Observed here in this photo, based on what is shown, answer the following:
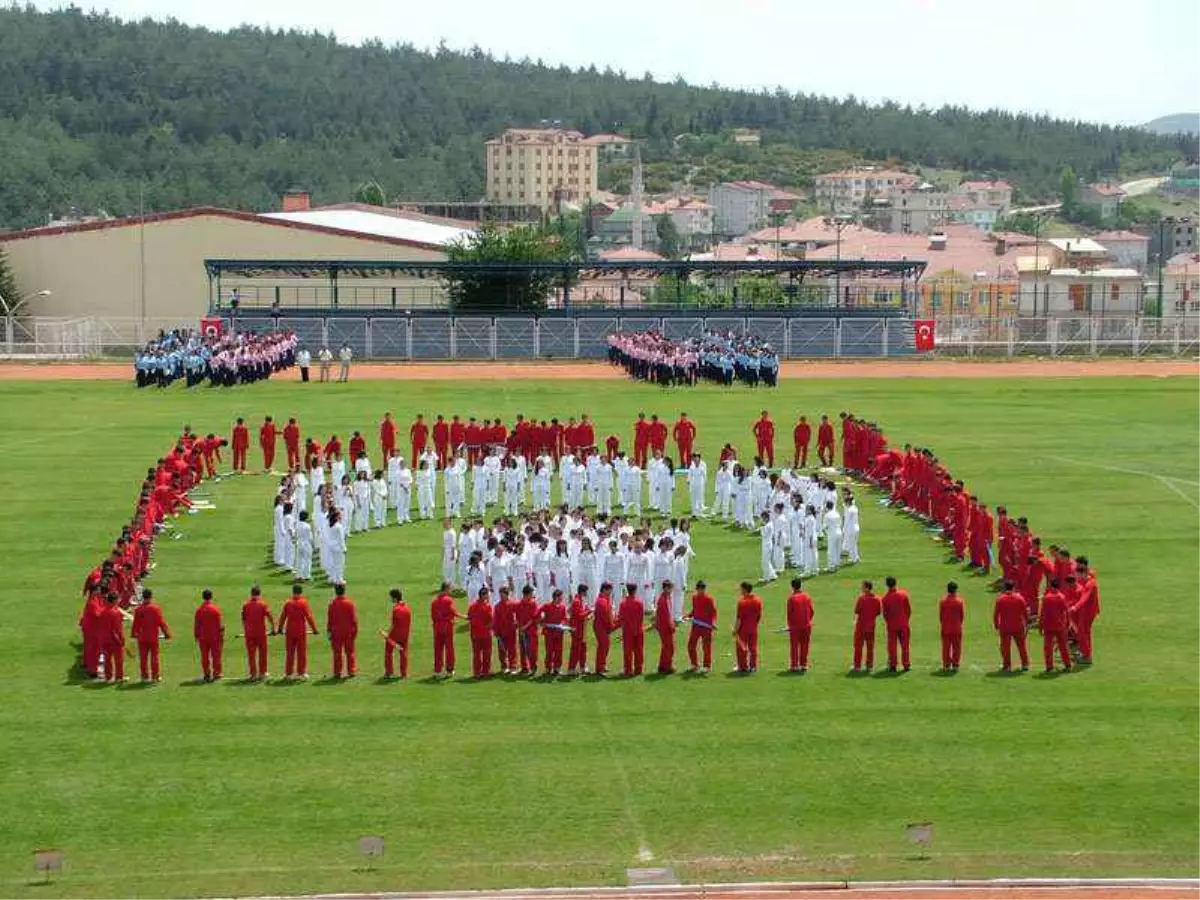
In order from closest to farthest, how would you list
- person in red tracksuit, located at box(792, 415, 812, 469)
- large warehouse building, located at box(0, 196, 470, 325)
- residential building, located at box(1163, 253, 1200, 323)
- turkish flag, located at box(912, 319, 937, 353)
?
person in red tracksuit, located at box(792, 415, 812, 469), turkish flag, located at box(912, 319, 937, 353), large warehouse building, located at box(0, 196, 470, 325), residential building, located at box(1163, 253, 1200, 323)

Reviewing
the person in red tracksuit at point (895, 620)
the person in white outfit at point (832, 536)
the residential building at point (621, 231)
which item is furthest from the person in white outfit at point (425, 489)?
the residential building at point (621, 231)

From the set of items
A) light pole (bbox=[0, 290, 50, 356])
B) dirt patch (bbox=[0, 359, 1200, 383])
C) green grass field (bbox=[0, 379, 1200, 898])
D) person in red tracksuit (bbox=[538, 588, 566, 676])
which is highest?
light pole (bbox=[0, 290, 50, 356])

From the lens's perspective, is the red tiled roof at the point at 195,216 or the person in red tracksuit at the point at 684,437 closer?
the person in red tracksuit at the point at 684,437

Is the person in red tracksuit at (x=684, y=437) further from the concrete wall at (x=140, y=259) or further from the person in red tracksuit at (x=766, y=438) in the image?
the concrete wall at (x=140, y=259)

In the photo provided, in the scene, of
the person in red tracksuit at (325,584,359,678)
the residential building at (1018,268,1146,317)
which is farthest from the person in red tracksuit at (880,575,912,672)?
the residential building at (1018,268,1146,317)

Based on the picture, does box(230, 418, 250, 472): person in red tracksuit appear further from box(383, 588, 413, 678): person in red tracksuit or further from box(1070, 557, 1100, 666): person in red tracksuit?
box(1070, 557, 1100, 666): person in red tracksuit

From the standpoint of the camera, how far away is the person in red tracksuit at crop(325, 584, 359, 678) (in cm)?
2067

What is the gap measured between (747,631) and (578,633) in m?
2.01

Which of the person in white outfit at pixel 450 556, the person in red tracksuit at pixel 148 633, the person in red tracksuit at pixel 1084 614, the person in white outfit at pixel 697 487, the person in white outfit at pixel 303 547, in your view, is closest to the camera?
the person in red tracksuit at pixel 148 633

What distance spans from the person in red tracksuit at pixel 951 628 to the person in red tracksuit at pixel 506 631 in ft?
16.7

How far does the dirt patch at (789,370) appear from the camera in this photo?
58.8 meters

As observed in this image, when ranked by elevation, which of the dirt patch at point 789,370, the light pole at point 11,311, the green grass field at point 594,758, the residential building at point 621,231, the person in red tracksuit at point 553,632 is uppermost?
the residential building at point 621,231

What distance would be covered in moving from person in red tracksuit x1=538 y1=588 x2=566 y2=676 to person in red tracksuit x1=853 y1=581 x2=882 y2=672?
354 cm

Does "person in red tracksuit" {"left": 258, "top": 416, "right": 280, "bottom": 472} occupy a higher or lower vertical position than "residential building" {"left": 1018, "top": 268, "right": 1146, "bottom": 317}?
lower
